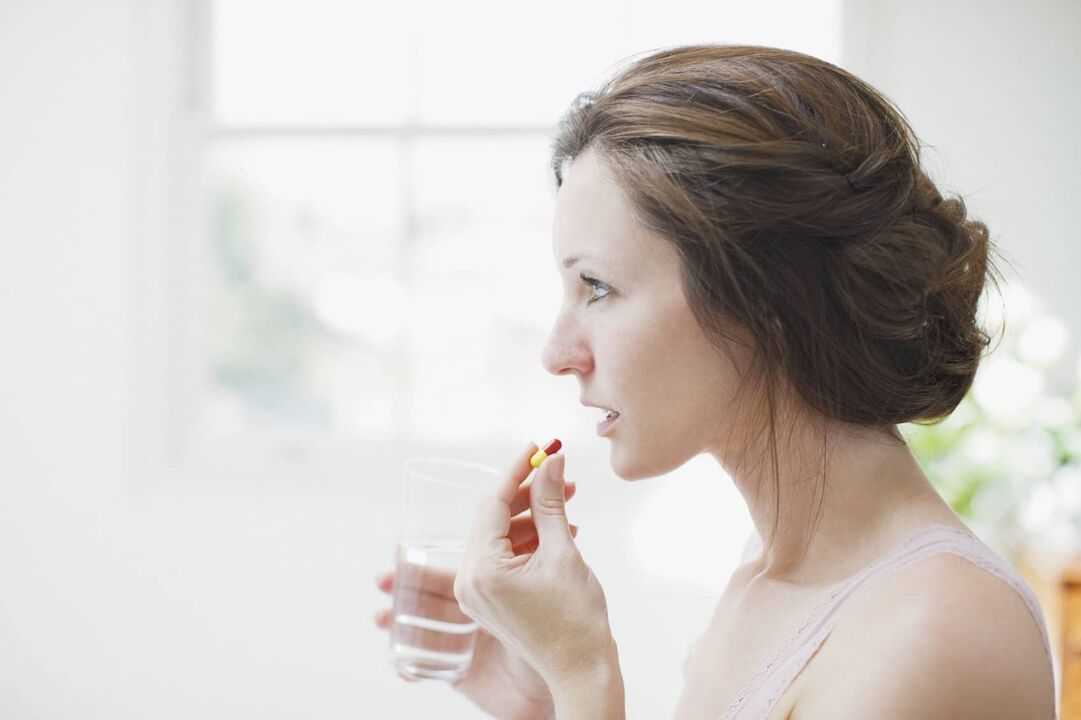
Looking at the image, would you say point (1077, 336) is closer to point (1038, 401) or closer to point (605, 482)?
point (1038, 401)

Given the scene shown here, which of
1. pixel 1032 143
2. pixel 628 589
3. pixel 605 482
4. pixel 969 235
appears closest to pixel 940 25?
pixel 1032 143

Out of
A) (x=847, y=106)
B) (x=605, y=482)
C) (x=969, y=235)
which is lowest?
(x=605, y=482)

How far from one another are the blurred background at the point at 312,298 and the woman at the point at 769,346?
1.75 metres

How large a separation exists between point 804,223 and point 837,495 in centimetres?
26

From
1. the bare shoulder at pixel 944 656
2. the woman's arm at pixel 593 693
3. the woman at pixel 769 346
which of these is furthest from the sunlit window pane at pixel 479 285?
the bare shoulder at pixel 944 656

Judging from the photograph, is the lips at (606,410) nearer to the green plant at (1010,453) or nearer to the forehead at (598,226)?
the forehead at (598,226)

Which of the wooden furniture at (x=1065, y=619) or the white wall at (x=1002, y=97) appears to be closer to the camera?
the wooden furniture at (x=1065, y=619)

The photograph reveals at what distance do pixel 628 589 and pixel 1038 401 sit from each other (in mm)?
1174

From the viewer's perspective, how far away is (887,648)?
2.36 feet

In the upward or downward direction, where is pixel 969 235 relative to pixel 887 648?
upward

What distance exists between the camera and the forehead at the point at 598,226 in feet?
2.91

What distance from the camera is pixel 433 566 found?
1.09m

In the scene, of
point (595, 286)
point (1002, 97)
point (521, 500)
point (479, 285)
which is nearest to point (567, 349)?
point (595, 286)

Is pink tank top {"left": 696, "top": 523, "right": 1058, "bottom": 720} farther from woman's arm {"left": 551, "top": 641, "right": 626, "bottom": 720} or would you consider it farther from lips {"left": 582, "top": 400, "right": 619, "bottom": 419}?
lips {"left": 582, "top": 400, "right": 619, "bottom": 419}
